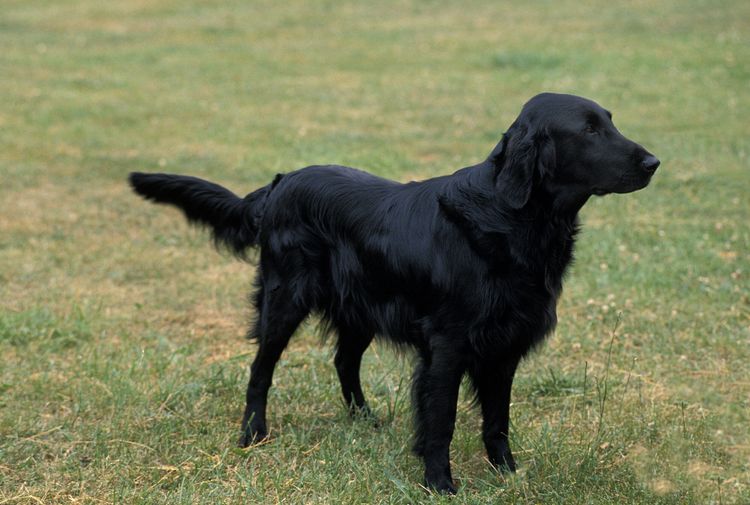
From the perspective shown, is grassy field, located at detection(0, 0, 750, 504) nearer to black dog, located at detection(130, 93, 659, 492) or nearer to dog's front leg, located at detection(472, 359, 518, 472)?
dog's front leg, located at detection(472, 359, 518, 472)

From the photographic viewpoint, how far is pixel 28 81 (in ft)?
48.4

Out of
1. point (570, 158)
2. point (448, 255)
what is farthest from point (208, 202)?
point (570, 158)

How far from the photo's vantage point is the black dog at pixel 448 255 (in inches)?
152

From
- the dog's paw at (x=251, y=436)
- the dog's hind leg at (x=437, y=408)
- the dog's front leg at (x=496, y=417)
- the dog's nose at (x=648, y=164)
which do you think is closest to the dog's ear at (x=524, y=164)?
the dog's nose at (x=648, y=164)

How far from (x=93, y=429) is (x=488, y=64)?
12.4 m

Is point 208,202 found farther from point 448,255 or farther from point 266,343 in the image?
point 448,255

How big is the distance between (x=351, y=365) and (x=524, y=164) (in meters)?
1.54

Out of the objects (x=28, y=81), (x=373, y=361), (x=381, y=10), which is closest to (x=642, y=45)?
(x=381, y=10)

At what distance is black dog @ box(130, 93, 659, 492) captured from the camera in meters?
3.86

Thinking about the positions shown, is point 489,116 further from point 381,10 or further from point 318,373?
point 381,10

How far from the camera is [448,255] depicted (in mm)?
4000

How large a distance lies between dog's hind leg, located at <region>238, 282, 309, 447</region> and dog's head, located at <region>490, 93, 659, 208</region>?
122cm

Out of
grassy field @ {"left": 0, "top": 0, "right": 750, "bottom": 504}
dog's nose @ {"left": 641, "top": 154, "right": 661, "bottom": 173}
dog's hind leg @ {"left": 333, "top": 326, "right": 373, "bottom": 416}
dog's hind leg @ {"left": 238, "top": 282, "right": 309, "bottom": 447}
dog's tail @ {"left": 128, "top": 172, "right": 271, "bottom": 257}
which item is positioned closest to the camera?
dog's nose @ {"left": 641, "top": 154, "right": 661, "bottom": 173}

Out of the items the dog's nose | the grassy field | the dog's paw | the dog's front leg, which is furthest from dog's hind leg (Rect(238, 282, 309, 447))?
the dog's nose
